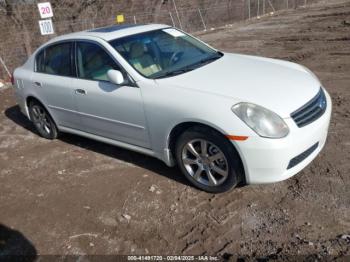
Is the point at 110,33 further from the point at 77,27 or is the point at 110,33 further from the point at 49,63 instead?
the point at 77,27

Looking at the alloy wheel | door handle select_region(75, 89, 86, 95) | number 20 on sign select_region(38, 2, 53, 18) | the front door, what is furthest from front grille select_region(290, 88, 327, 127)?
number 20 on sign select_region(38, 2, 53, 18)

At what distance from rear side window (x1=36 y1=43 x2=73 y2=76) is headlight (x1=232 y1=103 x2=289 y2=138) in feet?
8.31

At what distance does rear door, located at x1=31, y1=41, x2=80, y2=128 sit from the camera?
4953 mm

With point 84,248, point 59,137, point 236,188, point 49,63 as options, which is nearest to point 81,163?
point 59,137

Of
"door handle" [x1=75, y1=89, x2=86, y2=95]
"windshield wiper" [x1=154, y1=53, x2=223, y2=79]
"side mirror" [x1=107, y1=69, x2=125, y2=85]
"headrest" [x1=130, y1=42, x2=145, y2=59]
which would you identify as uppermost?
"headrest" [x1=130, y1=42, x2=145, y2=59]

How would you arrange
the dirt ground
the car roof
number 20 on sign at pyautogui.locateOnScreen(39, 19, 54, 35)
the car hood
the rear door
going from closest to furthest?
the dirt ground
the car hood
the car roof
the rear door
number 20 on sign at pyautogui.locateOnScreen(39, 19, 54, 35)

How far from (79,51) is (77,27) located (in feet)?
33.8

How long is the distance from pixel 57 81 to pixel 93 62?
766 millimetres

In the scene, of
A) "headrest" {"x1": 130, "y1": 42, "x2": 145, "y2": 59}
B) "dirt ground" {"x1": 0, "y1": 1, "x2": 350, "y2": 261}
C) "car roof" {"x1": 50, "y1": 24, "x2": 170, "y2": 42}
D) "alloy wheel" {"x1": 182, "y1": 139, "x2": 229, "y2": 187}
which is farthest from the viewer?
"car roof" {"x1": 50, "y1": 24, "x2": 170, "y2": 42}

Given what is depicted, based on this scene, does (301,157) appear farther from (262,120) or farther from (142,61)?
(142,61)

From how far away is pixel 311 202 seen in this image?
3.58 meters

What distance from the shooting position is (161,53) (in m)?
4.49

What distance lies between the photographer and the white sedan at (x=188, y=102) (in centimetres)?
339

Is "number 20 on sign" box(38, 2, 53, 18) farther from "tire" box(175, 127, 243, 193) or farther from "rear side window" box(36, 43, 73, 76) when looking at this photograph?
"tire" box(175, 127, 243, 193)
